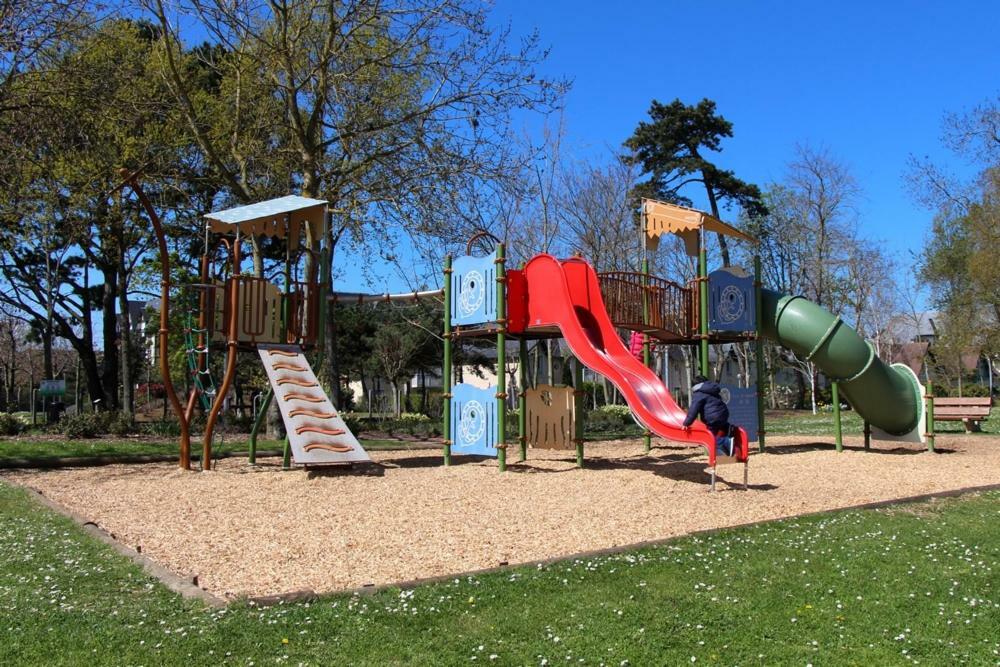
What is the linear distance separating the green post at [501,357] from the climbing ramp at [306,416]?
85.3 inches

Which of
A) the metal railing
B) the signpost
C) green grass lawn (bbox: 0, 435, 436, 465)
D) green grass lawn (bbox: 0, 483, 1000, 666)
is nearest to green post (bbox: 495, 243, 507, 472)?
the metal railing

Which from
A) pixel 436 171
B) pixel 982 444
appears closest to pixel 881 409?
pixel 982 444

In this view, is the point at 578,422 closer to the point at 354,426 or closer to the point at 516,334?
the point at 516,334

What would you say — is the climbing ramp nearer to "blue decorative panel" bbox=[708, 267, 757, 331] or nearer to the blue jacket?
the blue jacket

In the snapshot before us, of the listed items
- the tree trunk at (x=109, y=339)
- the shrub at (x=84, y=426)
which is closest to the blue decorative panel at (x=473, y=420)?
the shrub at (x=84, y=426)

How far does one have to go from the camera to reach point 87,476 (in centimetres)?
1325

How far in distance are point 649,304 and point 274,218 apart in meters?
6.93

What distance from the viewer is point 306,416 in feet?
41.9

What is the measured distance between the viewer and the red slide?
38.1ft

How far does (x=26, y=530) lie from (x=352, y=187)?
13.2m

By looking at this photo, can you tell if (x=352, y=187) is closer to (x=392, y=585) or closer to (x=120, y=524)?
(x=120, y=524)

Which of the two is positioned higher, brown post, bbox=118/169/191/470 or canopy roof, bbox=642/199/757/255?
canopy roof, bbox=642/199/757/255

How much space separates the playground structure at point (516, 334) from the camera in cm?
1281

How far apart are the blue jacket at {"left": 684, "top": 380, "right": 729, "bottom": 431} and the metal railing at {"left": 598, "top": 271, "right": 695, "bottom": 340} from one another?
131 inches
